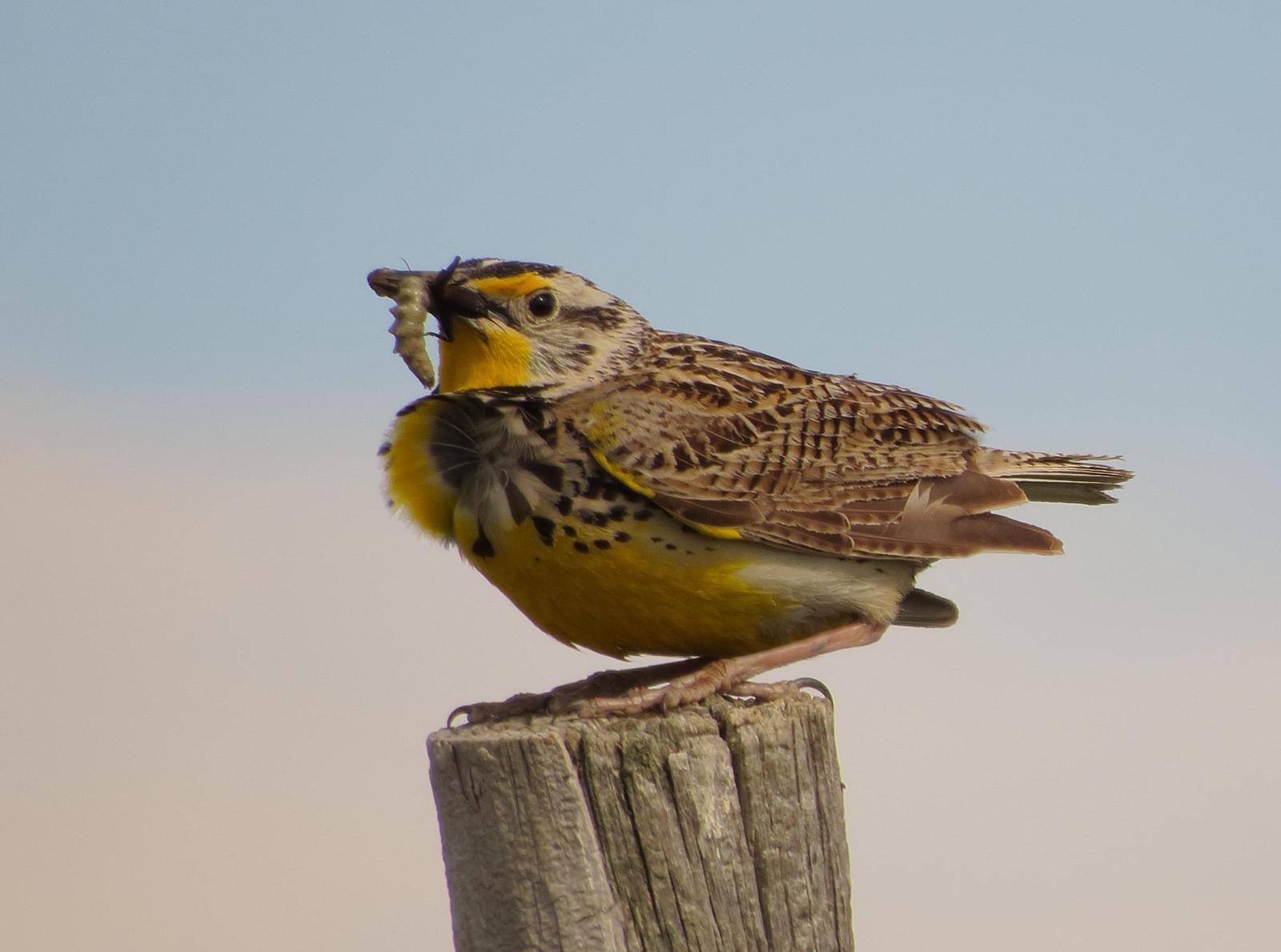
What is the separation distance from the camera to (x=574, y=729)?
5262 mm

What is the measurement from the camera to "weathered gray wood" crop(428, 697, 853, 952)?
202 inches

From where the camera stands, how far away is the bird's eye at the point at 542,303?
22.3 feet

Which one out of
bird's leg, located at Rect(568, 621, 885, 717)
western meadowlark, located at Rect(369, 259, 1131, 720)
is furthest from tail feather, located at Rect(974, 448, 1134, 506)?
bird's leg, located at Rect(568, 621, 885, 717)

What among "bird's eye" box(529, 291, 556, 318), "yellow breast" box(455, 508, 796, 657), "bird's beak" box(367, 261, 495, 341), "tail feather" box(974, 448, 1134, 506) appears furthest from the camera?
"tail feather" box(974, 448, 1134, 506)

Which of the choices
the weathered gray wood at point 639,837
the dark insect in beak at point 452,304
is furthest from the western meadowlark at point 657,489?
the weathered gray wood at point 639,837

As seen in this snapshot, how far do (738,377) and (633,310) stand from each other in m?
0.57

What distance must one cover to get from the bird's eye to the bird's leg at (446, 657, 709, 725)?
1.47 meters

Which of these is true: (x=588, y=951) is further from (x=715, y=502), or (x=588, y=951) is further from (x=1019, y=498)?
(x=1019, y=498)

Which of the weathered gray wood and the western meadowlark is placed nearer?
the weathered gray wood

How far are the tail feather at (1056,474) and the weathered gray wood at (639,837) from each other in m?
2.52

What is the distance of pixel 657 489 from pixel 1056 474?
2.23 m

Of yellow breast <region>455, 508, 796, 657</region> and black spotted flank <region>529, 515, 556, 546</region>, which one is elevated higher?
black spotted flank <region>529, 515, 556, 546</region>

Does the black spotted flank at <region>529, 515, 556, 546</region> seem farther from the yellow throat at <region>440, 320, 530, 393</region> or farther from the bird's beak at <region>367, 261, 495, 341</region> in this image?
the bird's beak at <region>367, 261, 495, 341</region>

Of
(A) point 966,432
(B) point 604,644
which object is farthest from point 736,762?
(A) point 966,432
